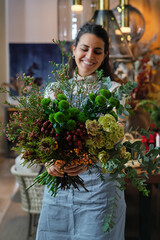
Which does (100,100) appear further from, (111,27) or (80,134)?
(111,27)

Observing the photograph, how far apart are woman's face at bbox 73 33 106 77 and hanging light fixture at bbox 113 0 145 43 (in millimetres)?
1450

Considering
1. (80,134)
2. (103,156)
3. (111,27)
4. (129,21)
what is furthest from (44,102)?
(129,21)

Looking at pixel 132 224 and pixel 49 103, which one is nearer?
pixel 49 103

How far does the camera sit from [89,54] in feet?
5.21

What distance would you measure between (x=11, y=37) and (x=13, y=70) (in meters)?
0.56

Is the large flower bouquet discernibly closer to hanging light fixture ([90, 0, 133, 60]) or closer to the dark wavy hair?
the dark wavy hair

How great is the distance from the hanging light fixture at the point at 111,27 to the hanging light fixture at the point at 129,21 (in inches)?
14.6

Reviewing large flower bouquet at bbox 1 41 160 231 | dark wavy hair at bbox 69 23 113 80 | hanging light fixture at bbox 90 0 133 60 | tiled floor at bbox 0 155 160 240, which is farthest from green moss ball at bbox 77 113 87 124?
tiled floor at bbox 0 155 160 240

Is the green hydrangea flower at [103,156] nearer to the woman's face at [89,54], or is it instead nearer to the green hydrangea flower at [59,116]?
the green hydrangea flower at [59,116]

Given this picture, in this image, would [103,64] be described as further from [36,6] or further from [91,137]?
[36,6]

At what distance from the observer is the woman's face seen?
1.59 metres

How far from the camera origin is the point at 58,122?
1.13 meters

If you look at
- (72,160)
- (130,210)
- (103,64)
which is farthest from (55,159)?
(130,210)

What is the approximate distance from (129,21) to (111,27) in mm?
941
